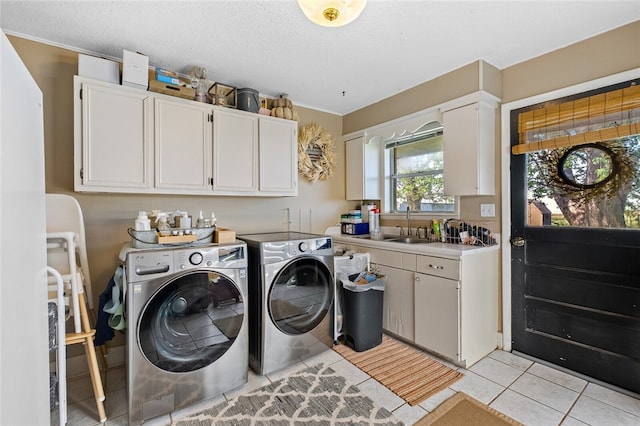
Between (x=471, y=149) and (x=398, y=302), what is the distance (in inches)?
57.5

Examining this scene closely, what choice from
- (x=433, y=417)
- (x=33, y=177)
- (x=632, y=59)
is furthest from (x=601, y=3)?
(x=33, y=177)

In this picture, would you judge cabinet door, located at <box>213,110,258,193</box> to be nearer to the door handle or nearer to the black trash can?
the black trash can

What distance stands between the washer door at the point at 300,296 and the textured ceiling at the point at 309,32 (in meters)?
1.62

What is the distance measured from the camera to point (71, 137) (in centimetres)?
217

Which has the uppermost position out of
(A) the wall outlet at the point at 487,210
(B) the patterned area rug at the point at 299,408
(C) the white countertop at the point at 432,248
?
(A) the wall outlet at the point at 487,210

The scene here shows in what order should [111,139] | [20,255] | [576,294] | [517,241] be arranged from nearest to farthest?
[20,255] → [111,139] → [576,294] → [517,241]

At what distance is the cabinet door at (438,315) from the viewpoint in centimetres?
225

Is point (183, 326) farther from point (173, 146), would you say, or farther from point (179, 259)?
point (173, 146)

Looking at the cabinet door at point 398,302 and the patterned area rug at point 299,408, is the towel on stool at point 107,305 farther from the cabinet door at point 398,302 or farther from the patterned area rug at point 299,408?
the cabinet door at point 398,302

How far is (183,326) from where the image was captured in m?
1.85

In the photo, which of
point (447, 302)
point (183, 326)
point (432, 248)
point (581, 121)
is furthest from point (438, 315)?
point (183, 326)

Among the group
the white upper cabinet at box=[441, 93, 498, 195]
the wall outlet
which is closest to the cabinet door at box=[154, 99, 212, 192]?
the white upper cabinet at box=[441, 93, 498, 195]

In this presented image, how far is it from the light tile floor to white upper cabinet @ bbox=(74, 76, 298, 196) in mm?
1389

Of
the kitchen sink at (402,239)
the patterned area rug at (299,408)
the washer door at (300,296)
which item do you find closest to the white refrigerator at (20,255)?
the patterned area rug at (299,408)
